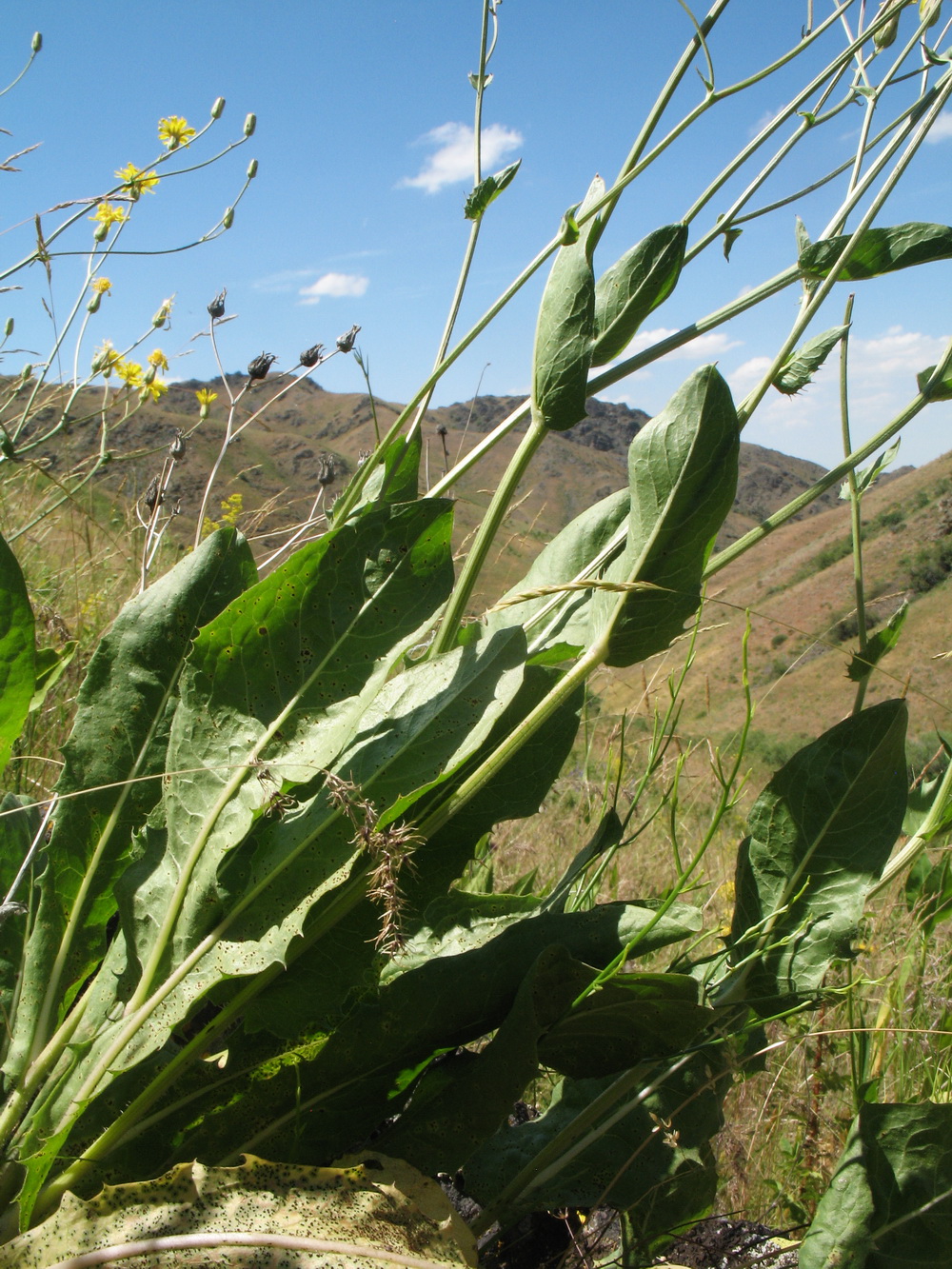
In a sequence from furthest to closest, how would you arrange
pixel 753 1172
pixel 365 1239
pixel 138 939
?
pixel 753 1172 → pixel 138 939 → pixel 365 1239

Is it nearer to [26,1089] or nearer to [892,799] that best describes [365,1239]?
[26,1089]

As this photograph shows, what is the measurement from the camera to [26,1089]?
3.28ft

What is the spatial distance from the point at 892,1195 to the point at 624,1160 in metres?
0.29

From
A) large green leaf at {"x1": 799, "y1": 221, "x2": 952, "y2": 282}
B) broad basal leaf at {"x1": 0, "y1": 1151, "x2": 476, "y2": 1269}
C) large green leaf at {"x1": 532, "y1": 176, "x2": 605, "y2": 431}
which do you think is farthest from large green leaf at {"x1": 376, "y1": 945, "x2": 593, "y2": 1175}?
large green leaf at {"x1": 799, "y1": 221, "x2": 952, "y2": 282}

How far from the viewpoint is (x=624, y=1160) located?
1056 mm

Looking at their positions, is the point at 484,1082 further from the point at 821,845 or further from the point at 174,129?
the point at 174,129

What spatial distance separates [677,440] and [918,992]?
111 cm

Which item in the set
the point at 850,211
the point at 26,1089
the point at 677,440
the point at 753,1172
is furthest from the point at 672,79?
the point at 753,1172

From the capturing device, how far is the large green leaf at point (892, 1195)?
95 centimetres

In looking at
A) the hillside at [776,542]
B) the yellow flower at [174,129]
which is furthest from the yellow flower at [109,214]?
the hillside at [776,542]

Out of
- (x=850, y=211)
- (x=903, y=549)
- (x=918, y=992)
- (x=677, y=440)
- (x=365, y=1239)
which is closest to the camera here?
(x=365, y=1239)

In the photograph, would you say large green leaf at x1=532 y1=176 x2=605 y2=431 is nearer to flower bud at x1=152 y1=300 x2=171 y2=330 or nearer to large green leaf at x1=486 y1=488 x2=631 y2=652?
large green leaf at x1=486 y1=488 x2=631 y2=652

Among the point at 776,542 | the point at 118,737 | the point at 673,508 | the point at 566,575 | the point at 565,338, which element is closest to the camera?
the point at 673,508

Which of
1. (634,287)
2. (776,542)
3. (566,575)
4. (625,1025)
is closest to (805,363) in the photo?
(634,287)
